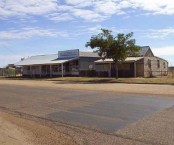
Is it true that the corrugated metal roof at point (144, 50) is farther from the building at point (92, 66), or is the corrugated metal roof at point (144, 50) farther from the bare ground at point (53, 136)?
the bare ground at point (53, 136)

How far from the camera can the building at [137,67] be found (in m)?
49.6

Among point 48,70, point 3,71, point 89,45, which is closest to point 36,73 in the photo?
point 48,70

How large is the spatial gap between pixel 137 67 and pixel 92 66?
10.1m

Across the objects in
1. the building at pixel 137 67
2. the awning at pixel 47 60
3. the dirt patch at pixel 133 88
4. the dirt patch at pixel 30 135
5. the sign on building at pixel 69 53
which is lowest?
the dirt patch at pixel 30 135

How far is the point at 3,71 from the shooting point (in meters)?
78.1

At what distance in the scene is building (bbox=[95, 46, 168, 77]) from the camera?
163 feet

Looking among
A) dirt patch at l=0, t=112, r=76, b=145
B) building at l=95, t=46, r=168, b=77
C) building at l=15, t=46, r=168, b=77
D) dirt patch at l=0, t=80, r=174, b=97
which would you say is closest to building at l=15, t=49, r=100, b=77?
building at l=15, t=46, r=168, b=77

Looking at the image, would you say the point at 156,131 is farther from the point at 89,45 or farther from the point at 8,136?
the point at 89,45

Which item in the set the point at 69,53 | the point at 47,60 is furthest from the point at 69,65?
the point at 47,60

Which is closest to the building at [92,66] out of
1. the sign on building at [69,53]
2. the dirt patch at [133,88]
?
the sign on building at [69,53]

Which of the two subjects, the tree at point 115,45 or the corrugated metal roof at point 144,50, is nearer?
the tree at point 115,45

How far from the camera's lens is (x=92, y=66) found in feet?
190

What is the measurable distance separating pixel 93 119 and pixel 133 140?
3609 mm

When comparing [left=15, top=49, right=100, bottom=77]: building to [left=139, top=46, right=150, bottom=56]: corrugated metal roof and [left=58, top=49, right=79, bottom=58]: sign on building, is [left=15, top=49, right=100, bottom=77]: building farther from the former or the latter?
[left=139, top=46, right=150, bottom=56]: corrugated metal roof
